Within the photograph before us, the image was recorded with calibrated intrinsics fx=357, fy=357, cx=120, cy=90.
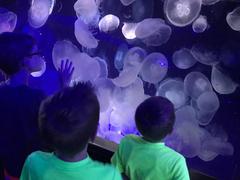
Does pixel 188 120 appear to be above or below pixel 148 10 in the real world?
below

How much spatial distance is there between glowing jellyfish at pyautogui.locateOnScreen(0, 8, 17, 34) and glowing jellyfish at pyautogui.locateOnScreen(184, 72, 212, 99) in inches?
77.7

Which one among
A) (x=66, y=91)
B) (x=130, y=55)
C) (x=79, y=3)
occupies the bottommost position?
(x=130, y=55)

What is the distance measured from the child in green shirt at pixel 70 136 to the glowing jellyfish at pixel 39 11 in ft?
8.06

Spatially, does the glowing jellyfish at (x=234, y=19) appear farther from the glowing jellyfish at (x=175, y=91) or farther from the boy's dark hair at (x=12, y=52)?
the boy's dark hair at (x=12, y=52)

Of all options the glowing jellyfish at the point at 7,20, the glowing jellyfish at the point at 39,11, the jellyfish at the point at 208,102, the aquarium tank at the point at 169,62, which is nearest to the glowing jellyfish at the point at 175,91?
the aquarium tank at the point at 169,62

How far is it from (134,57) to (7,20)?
4.97ft

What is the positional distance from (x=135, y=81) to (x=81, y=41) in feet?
2.18

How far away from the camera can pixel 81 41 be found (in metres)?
3.22

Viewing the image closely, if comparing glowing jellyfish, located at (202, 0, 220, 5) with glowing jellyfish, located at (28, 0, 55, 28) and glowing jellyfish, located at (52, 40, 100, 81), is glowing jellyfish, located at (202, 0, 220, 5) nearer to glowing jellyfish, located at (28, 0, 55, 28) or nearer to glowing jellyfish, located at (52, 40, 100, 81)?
glowing jellyfish, located at (52, 40, 100, 81)

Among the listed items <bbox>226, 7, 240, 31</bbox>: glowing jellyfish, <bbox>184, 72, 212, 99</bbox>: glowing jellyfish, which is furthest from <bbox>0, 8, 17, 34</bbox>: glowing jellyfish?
<bbox>226, 7, 240, 31</bbox>: glowing jellyfish

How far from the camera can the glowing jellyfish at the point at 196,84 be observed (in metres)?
2.59

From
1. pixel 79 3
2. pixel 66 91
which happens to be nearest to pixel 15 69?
pixel 66 91

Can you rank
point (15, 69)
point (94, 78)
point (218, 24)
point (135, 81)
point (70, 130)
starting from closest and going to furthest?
point (70, 130) → point (15, 69) → point (218, 24) → point (135, 81) → point (94, 78)

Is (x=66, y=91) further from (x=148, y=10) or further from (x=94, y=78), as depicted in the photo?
(x=94, y=78)
